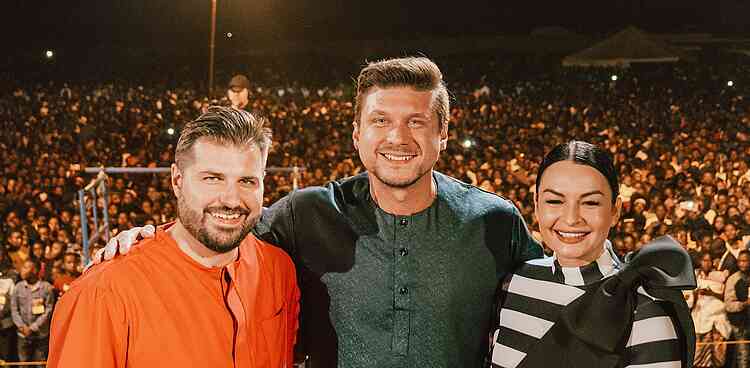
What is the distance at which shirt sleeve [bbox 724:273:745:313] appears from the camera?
6.07 m

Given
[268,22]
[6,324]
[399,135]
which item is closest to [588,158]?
[399,135]

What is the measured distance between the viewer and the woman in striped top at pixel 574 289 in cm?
217

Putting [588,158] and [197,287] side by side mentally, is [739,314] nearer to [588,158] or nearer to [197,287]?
[588,158]

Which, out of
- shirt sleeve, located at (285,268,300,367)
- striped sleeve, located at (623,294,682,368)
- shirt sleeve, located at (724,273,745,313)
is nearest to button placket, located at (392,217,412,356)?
shirt sleeve, located at (285,268,300,367)

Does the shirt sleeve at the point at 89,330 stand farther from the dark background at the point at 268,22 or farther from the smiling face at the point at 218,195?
the dark background at the point at 268,22

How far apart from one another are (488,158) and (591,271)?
9.73m

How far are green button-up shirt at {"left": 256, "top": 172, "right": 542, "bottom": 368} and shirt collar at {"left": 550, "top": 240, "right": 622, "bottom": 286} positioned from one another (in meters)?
0.30

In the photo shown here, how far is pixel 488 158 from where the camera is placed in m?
12.1

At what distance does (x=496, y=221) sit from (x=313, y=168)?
9.35 metres

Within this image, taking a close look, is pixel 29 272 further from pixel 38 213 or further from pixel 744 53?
pixel 744 53

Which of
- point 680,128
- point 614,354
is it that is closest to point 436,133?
point 614,354

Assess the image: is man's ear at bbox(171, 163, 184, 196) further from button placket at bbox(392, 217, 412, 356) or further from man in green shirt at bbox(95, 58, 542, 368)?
button placket at bbox(392, 217, 412, 356)

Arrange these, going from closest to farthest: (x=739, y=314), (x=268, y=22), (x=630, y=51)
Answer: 1. (x=739, y=314)
2. (x=630, y=51)
3. (x=268, y=22)

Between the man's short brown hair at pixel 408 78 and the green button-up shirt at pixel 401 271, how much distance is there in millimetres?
298
